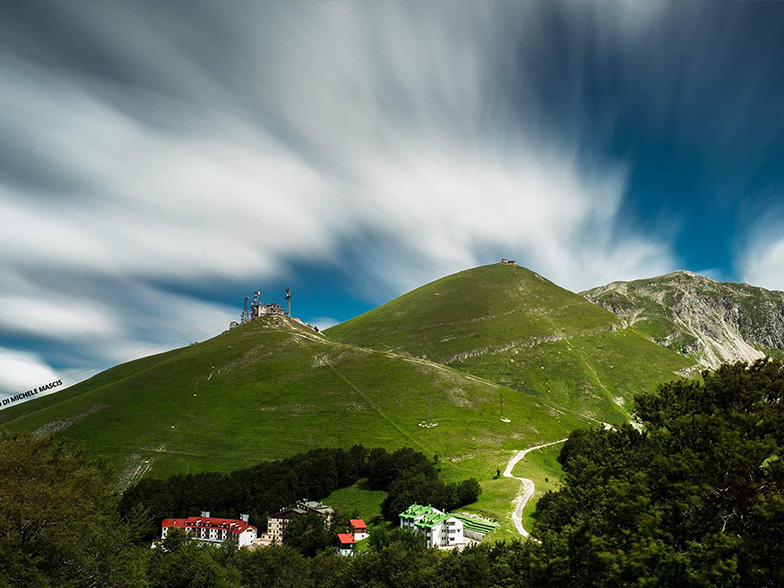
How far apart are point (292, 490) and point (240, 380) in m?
86.0

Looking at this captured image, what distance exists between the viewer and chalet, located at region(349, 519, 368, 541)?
86.6 m

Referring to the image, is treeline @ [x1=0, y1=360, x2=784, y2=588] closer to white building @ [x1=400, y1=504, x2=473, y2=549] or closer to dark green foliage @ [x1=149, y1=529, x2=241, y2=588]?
dark green foliage @ [x1=149, y1=529, x2=241, y2=588]

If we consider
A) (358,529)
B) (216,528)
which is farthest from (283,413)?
(358,529)

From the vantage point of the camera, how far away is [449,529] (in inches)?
3130

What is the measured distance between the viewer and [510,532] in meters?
72.5

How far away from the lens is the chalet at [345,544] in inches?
3152

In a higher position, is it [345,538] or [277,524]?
[277,524]

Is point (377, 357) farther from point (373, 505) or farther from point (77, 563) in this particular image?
point (77, 563)

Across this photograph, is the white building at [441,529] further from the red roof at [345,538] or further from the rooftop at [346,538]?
the red roof at [345,538]

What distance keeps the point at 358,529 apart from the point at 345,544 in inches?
253

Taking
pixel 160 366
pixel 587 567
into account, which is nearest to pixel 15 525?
pixel 587 567

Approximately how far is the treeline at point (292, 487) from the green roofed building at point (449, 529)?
32.0ft

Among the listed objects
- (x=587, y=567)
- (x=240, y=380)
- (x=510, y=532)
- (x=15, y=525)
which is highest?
(x=240, y=380)

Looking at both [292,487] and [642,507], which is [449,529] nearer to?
[292,487]
